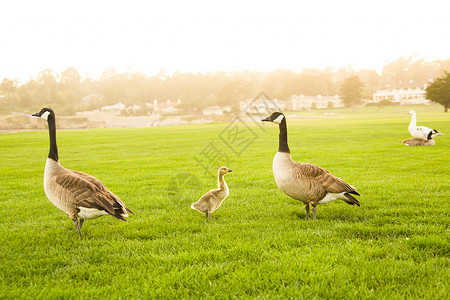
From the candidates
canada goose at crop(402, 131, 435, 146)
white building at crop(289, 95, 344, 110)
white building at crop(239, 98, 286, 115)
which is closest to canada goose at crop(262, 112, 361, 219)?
canada goose at crop(402, 131, 435, 146)

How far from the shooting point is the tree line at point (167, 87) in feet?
458

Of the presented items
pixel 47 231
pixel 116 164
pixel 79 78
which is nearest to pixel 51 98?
pixel 79 78

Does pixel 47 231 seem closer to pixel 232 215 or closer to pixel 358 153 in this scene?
pixel 232 215

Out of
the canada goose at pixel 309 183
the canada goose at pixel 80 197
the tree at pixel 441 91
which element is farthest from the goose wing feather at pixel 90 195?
the tree at pixel 441 91

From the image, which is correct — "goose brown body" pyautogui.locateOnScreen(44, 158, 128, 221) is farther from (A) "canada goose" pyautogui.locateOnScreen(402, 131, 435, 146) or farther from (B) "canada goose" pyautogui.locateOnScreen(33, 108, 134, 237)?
(A) "canada goose" pyautogui.locateOnScreen(402, 131, 435, 146)

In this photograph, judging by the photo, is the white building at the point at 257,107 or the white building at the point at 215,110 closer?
the white building at the point at 257,107

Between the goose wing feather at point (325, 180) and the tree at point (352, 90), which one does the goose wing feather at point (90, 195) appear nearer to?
the goose wing feather at point (325, 180)

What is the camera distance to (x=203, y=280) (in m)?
4.44

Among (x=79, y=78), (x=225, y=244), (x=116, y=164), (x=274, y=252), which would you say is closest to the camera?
(x=274, y=252)

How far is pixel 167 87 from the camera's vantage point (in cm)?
17150

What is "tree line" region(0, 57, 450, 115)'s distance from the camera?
13975 centimetres

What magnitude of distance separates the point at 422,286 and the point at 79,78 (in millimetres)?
200047

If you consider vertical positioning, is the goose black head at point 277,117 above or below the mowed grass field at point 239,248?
above

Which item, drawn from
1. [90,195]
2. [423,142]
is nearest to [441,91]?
[423,142]
